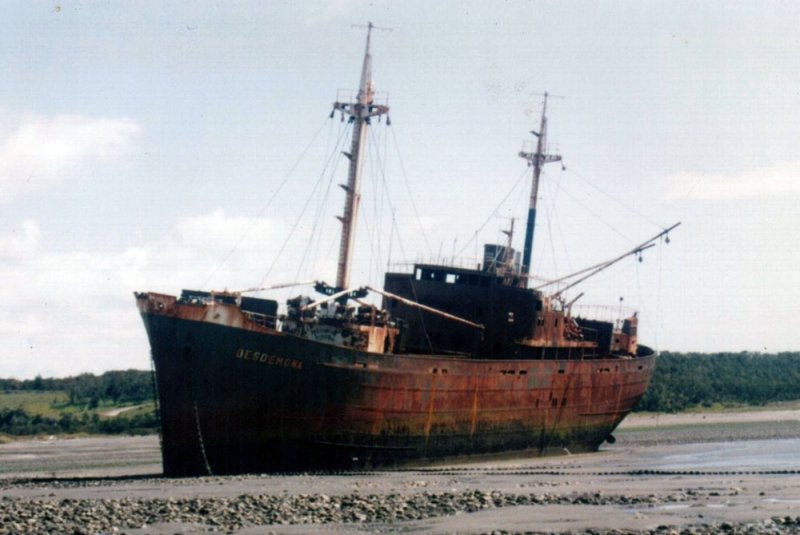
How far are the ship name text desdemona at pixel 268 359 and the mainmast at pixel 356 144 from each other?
209 inches

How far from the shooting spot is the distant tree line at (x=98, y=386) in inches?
2702

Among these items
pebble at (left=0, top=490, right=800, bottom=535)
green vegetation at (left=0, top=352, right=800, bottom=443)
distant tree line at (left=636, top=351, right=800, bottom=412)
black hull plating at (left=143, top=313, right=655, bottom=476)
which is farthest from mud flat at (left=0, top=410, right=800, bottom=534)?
distant tree line at (left=636, top=351, right=800, bottom=412)

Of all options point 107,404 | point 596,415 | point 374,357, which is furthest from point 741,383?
point 374,357

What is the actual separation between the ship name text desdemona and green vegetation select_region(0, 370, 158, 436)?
2487 centimetres

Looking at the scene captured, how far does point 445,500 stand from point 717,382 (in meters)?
63.5

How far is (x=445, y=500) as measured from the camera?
68.3 feet

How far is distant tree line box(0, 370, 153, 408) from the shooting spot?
68.6 metres

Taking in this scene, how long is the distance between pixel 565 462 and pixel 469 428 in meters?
4.59

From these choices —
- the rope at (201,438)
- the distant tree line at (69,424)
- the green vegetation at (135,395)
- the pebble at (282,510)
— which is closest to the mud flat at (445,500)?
the pebble at (282,510)

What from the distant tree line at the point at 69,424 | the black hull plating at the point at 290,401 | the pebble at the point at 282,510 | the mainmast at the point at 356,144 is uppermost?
the mainmast at the point at 356,144

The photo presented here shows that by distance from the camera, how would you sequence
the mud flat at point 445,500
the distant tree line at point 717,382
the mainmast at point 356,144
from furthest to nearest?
the distant tree line at point 717,382
the mainmast at point 356,144
the mud flat at point 445,500

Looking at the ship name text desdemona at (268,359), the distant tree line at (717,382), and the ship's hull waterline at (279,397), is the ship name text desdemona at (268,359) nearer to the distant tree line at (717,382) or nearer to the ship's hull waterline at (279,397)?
the ship's hull waterline at (279,397)

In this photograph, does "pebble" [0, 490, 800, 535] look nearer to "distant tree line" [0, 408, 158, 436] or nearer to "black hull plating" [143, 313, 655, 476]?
"black hull plating" [143, 313, 655, 476]

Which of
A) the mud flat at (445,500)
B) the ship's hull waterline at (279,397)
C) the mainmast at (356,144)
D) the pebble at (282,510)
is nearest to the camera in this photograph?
the pebble at (282,510)
